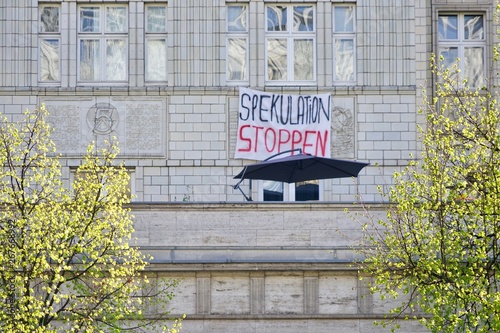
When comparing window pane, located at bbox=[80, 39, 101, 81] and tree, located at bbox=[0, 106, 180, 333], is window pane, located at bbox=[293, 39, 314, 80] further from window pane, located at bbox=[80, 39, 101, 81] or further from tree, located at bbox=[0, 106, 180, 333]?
tree, located at bbox=[0, 106, 180, 333]

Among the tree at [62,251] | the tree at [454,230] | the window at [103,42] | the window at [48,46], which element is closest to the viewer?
the tree at [454,230]

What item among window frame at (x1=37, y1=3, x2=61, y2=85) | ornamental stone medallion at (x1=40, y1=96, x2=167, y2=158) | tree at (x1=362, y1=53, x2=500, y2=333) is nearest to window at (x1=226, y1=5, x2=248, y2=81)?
ornamental stone medallion at (x1=40, y1=96, x2=167, y2=158)

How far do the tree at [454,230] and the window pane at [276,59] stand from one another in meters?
11.3

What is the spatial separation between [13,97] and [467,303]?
16.5 meters

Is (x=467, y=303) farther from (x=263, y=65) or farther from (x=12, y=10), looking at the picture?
(x=12, y=10)

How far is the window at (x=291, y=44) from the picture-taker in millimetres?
42812

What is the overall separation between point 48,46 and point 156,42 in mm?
2858

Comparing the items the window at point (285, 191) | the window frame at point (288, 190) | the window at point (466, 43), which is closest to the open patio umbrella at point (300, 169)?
the window frame at point (288, 190)

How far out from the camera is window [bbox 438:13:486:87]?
4350cm

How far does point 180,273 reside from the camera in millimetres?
34906

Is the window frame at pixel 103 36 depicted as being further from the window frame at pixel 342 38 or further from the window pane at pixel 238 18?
the window frame at pixel 342 38

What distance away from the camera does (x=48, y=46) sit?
1676 inches

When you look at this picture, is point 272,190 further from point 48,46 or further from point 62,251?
point 62,251

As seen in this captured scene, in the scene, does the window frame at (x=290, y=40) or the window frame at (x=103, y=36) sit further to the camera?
the window frame at (x=290, y=40)
